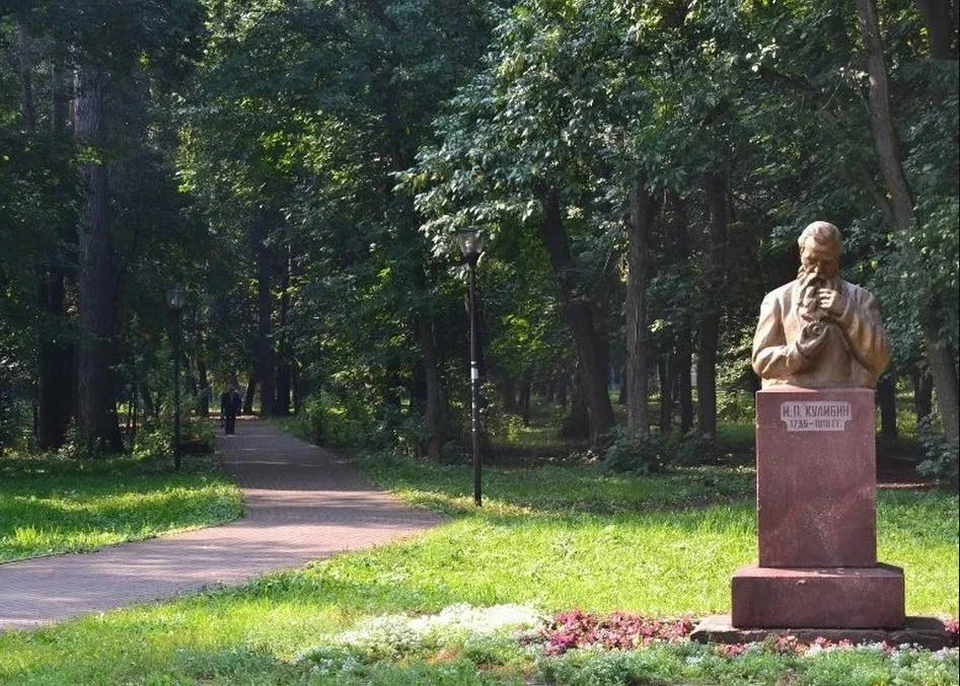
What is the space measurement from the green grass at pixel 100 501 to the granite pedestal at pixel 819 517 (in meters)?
10.3

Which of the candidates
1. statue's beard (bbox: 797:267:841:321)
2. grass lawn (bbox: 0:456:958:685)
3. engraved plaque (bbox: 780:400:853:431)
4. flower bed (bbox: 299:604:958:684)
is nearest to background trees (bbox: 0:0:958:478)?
grass lawn (bbox: 0:456:958:685)

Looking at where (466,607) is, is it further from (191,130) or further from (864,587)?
(191,130)

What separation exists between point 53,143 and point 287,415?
41662 mm

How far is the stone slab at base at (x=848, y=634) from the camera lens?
8.59 m

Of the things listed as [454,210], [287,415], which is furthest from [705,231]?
[287,415]

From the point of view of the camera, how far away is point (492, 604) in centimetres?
1151

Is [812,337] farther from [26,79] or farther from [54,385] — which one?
[54,385]

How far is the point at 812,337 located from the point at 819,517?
42.6 inches

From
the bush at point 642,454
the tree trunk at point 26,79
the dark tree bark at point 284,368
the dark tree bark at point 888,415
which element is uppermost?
the tree trunk at point 26,79

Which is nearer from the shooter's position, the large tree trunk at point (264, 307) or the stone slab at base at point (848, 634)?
the stone slab at base at point (848, 634)

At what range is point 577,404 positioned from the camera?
156ft

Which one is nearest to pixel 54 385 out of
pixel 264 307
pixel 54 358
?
pixel 54 358

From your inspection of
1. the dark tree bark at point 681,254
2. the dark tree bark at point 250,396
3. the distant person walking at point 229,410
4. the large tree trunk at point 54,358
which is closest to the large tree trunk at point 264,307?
the distant person walking at point 229,410

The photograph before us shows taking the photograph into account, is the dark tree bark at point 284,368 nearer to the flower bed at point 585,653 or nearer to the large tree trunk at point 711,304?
the large tree trunk at point 711,304
